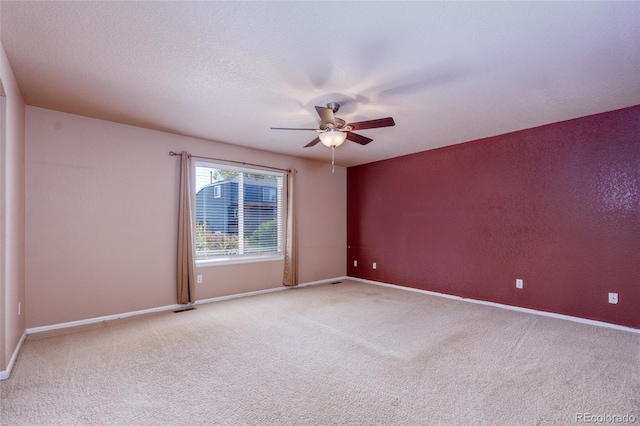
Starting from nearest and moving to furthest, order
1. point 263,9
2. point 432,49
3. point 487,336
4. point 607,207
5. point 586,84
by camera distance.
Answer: point 263,9 < point 432,49 < point 586,84 < point 487,336 < point 607,207

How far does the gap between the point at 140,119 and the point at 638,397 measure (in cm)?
545

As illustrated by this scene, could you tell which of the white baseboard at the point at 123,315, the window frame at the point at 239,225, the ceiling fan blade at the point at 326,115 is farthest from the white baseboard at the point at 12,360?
the ceiling fan blade at the point at 326,115

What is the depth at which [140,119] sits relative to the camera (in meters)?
3.86

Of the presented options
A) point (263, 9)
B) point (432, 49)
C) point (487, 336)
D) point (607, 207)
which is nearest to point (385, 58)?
point (432, 49)

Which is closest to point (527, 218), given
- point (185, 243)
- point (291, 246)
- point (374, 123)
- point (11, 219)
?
point (374, 123)

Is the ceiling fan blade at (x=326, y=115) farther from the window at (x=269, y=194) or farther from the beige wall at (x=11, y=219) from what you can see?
the window at (x=269, y=194)

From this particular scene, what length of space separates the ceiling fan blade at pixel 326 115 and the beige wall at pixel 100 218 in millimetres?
2595

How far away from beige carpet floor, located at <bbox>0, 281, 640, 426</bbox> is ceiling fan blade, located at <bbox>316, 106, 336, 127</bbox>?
226cm

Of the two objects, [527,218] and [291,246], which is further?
[291,246]

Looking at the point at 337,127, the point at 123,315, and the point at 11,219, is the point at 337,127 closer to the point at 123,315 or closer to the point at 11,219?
the point at 11,219

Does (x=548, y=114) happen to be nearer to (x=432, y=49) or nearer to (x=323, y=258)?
(x=432, y=49)

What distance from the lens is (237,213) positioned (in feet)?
17.3

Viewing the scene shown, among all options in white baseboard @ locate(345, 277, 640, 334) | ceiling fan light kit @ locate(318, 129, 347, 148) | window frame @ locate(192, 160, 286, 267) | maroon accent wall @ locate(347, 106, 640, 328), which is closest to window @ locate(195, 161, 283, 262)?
window frame @ locate(192, 160, 286, 267)

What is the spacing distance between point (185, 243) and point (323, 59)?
10.7 feet
